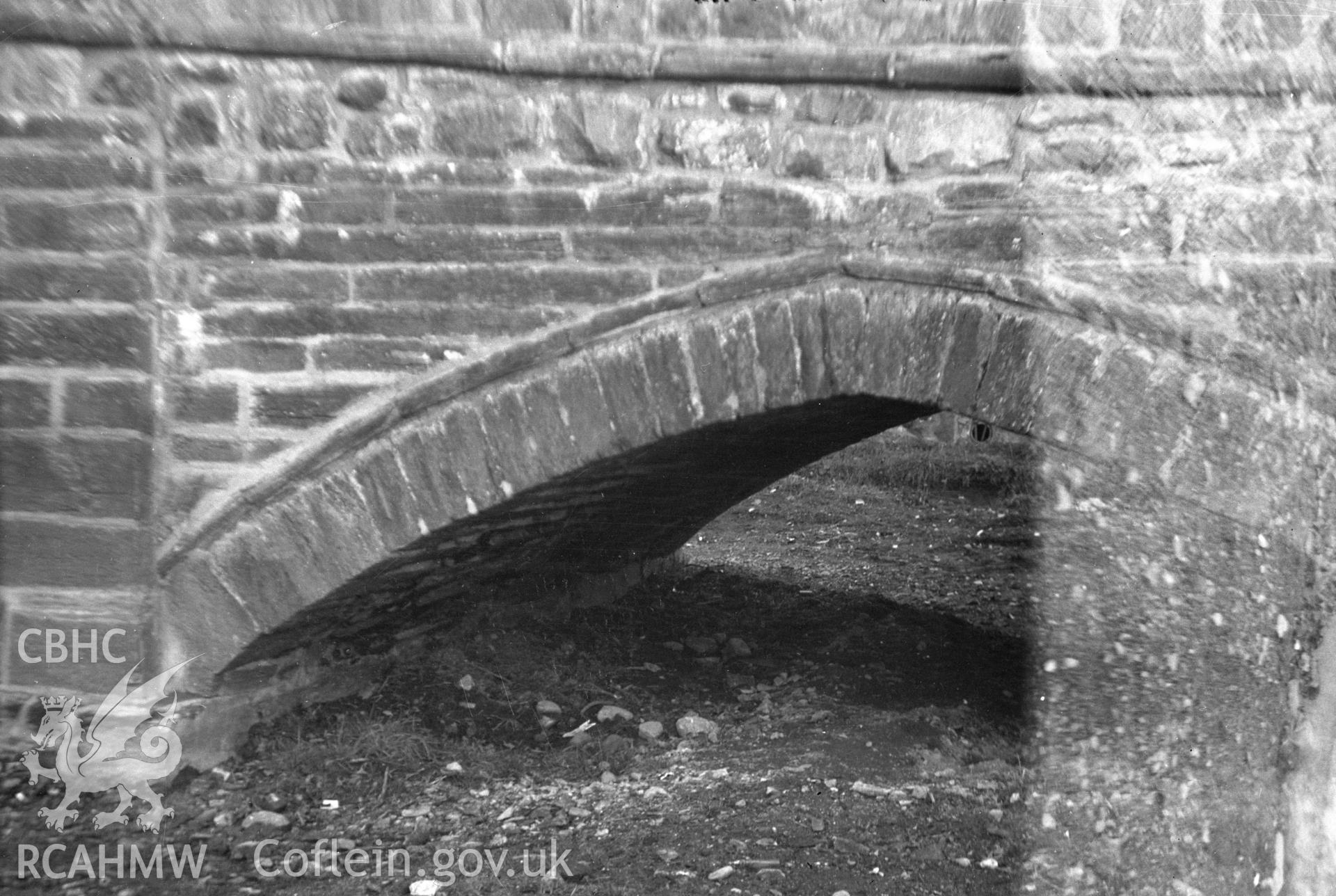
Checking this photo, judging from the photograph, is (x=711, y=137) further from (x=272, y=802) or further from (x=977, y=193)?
(x=272, y=802)

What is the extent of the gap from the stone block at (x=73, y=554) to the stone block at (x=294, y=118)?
103cm

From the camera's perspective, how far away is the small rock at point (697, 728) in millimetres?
3773

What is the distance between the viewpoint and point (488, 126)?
2793 mm

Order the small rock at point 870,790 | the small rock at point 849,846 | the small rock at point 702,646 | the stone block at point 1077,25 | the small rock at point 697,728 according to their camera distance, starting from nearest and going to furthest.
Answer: the stone block at point 1077,25, the small rock at point 849,846, the small rock at point 870,790, the small rock at point 697,728, the small rock at point 702,646

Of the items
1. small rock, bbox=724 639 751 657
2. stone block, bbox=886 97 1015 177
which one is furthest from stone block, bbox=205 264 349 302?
small rock, bbox=724 639 751 657

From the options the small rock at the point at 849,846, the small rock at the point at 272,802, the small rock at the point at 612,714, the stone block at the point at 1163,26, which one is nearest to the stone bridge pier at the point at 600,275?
the stone block at the point at 1163,26

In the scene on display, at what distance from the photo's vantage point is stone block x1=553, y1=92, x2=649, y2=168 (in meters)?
2.77

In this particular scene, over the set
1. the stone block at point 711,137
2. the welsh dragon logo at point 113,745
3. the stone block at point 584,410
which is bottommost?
the welsh dragon logo at point 113,745

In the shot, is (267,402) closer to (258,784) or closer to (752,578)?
(258,784)

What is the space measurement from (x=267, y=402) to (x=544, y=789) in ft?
4.30

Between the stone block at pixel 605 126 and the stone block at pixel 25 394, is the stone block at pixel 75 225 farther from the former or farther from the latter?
the stone block at pixel 605 126

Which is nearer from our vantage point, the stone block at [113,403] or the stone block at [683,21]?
the stone block at [683,21]

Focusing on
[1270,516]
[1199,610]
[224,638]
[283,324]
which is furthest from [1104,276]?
[224,638]

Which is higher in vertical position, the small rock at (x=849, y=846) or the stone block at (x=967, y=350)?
the stone block at (x=967, y=350)
